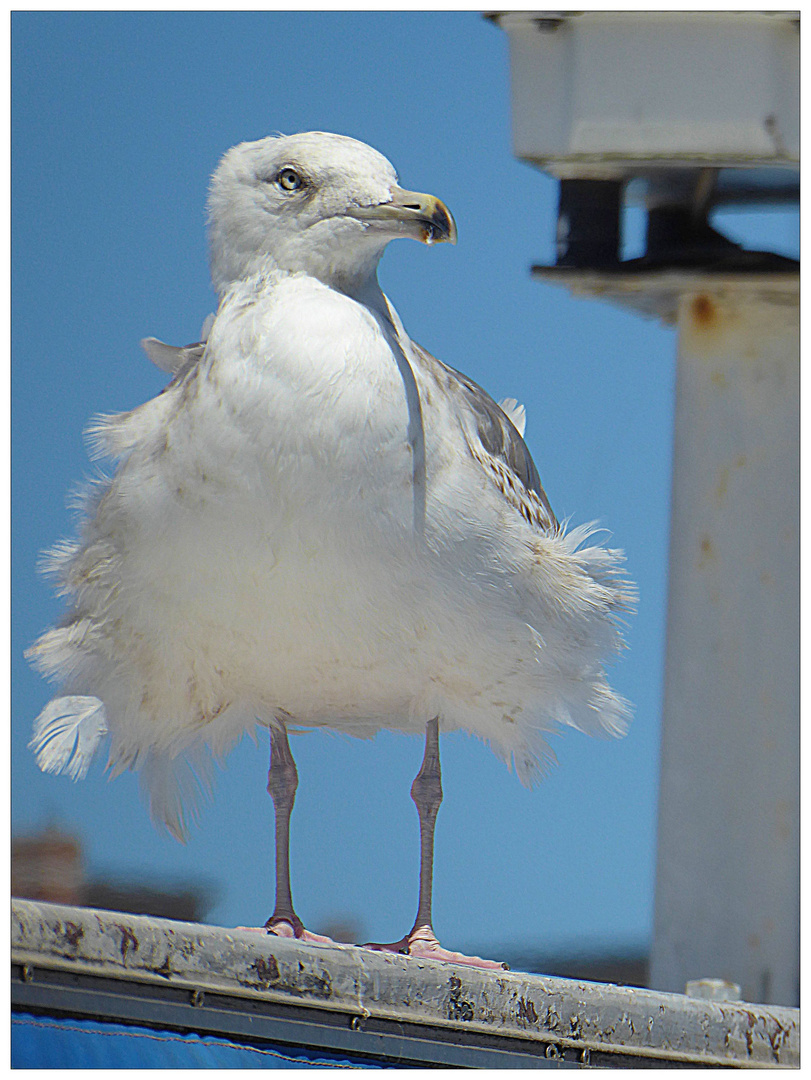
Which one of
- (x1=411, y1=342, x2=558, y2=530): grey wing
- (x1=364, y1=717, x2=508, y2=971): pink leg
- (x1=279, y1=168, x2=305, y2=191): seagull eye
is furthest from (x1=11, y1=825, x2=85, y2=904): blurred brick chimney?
(x1=279, y1=168, x2=305, y2=191): seagull eye

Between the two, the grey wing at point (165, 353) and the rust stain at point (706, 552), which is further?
the rust stain at point (706, 552)

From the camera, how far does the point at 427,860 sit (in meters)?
2.81

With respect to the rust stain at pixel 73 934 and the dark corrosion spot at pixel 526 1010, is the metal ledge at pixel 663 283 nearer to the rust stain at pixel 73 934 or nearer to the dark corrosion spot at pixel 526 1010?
the dark corrosion spot at pixel 526 1010

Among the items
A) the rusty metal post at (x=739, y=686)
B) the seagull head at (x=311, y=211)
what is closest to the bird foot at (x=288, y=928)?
the rusty metal post at (x=739, y=686)

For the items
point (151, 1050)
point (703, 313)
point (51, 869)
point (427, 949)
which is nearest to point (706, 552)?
point (703, 313)

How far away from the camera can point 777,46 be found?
3.08m

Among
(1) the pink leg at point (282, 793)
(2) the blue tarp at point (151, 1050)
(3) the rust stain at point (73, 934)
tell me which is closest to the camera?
(3) the rust stain at point (73, 934)

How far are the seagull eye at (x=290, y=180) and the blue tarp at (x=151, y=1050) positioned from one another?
1.39 m

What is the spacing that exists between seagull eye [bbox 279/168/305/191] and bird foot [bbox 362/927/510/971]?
1.31 metres

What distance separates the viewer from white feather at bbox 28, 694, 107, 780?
2.79 metres

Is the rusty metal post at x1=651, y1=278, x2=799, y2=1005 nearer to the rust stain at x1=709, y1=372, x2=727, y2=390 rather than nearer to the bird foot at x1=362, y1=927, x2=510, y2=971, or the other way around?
the rust stain at x1=709, y1=372, x2=727, y2=390

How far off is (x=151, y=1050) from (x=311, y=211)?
1.37 metres

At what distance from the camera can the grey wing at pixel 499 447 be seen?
9.18ft

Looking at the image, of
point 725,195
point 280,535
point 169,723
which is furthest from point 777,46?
point 169,723
